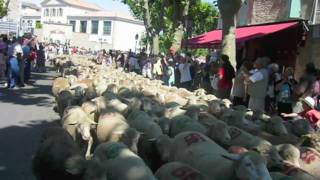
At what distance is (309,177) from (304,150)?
1.04 metres

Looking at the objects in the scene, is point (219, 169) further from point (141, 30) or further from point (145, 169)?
point (141, 30)

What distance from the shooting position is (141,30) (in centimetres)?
9669

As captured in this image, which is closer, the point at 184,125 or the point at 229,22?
the point at 184,125

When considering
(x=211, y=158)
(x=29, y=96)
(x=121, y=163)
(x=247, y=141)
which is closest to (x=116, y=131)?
(x=121, y=163)

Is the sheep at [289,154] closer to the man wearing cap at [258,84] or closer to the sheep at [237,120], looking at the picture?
the sheep at [237,120]

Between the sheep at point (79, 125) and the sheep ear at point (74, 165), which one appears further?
the sheep at point (79, 125)

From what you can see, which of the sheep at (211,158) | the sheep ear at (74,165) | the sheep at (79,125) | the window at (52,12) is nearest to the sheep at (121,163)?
the sheep ear at (74,165)

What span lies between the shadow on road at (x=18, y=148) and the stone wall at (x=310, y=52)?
29.1 ft

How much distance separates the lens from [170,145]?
5.85m

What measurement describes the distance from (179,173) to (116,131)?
188 cm

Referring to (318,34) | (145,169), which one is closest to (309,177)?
(145,169)

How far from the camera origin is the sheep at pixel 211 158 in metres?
4.54

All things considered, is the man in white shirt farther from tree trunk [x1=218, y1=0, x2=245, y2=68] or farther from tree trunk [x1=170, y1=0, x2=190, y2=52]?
tree trunk [x1=170, y1=0, x2=190, y2=52]

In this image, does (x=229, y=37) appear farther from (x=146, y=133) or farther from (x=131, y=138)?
(x=131, y=138)
